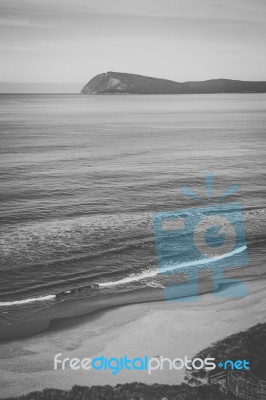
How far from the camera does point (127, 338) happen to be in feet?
61.5

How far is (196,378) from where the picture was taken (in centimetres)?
1561

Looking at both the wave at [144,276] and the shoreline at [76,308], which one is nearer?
the shoreline at [76,308]

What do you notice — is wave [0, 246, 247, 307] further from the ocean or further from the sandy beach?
the sandy beach

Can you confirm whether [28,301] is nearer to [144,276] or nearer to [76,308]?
[76,308]

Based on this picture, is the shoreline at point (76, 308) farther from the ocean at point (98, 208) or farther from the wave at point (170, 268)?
the wave at point (170, 268)

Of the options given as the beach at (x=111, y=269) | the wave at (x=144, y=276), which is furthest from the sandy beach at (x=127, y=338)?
the wave at (x=144, y=276)

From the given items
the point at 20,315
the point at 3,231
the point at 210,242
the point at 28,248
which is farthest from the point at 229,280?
the point at 3,231

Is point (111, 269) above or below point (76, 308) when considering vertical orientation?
above

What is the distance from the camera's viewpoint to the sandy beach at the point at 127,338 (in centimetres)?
1588

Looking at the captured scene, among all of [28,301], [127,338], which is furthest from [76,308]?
[127,338]

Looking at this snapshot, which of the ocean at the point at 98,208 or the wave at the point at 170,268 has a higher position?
the ocean at the point at 98,208

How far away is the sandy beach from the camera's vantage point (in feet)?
52.1

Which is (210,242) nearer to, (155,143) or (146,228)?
(146,228)

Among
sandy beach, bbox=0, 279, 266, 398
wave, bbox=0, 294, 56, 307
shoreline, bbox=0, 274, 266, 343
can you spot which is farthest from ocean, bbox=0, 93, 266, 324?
sandy beach, bbox=0, 279, 266, 398
